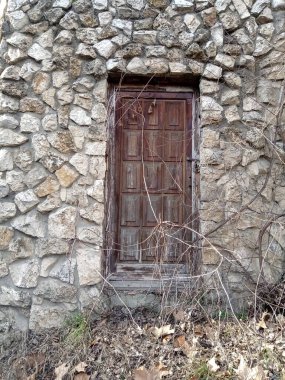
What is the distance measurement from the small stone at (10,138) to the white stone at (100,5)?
1.24m

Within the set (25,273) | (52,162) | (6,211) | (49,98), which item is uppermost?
(49,98)

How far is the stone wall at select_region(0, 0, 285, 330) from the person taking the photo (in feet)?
12.1

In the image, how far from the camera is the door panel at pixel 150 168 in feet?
12.9

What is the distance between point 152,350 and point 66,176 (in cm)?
150

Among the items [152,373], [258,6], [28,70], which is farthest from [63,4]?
[152,373]

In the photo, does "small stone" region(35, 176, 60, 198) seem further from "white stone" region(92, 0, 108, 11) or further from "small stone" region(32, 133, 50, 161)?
"white stone" region(92, 0, 108, 11)

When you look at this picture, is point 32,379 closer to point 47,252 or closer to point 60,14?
point 47,252

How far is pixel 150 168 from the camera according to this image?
157 inches

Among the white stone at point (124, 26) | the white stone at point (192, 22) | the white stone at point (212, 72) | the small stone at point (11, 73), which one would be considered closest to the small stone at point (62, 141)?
the small stone at point (11, 73)

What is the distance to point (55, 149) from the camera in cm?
378

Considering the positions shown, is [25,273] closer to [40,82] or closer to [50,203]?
[50,203]

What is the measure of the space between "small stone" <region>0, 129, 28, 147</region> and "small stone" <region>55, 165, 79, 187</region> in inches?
15.6

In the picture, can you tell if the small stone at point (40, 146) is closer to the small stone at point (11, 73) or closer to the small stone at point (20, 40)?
the small stone at point (11, 73)

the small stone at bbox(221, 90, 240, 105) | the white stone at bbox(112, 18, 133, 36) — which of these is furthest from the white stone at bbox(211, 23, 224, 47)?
the white stone at bbox(112, 18, 133, 36)
